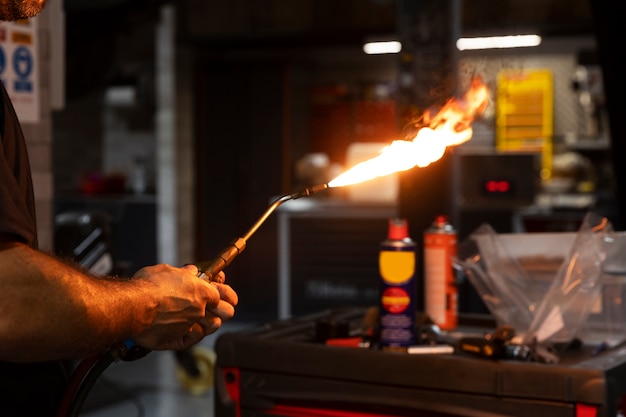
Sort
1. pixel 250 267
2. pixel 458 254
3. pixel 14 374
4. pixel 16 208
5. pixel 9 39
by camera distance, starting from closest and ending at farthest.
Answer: pixel 16 208 → pixel 14 374 → pixel 458 254 → pixel 9 39 → pixel 250 267

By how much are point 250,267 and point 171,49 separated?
219 cm

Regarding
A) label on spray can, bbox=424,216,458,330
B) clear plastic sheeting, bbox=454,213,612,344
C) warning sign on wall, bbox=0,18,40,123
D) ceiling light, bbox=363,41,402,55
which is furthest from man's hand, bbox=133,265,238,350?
ceiling light, bbox=363,41,402,55

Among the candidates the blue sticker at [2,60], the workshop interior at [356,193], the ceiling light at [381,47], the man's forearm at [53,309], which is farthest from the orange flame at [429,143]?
the ceiling light at [381,47]

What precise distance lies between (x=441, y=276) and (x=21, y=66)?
1.62 metres

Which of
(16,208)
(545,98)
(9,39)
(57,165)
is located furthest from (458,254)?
(545,98)

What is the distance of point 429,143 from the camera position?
5.78ft

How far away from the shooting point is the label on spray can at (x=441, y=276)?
2.25 meters

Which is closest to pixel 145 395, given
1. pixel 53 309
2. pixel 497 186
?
pixel 497 186

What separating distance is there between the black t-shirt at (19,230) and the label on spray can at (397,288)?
72cm

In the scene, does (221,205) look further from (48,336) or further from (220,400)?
(48,336)

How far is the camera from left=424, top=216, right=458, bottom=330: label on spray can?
225cm

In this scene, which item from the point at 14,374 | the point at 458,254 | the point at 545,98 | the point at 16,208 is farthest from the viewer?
the point at 545,98

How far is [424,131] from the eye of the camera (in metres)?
1.79

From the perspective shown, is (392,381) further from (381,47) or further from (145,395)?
(381,47)
